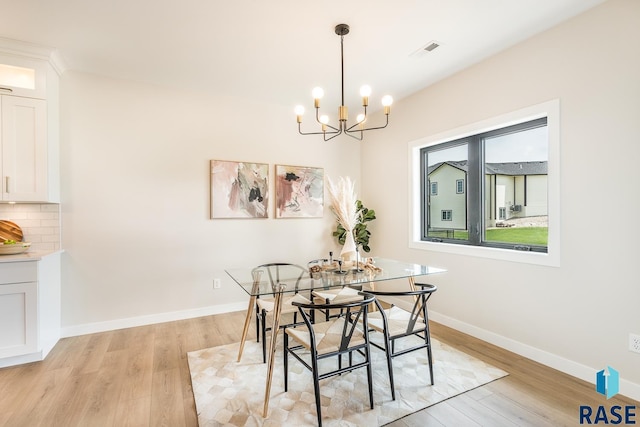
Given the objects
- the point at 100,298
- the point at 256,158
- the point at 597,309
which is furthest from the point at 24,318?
the point at 597,309

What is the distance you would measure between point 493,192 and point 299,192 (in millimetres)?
2348

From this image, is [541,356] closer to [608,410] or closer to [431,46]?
[608,410]

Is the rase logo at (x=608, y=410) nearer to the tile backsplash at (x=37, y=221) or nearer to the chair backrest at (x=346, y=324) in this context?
the chair backrest at (x=346, y=324)

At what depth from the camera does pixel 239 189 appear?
386 cm

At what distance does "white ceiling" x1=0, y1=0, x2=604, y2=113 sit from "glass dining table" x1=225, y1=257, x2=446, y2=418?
1.94 meters

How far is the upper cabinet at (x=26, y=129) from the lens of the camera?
103 inches

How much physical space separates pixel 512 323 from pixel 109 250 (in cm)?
405

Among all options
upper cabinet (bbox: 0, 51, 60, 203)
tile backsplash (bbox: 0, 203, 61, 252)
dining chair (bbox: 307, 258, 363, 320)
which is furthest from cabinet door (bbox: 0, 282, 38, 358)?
dining chair (bbox: 307, 258, 363, 320)

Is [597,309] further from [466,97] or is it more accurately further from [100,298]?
[100,298]

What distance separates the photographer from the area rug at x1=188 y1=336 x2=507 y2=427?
1851 millimetres

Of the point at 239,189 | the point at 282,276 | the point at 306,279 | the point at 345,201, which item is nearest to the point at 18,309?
the point at 282,276

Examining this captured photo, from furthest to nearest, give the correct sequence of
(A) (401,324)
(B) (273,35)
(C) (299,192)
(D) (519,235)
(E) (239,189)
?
(C) (299,192) → (E) (239,189) → (D) (519,235) → (B) (273,35) → (A) (401,324)

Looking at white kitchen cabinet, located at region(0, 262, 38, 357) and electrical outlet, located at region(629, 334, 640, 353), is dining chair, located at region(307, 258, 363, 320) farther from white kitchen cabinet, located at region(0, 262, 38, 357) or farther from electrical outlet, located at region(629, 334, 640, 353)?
white kitchen cabinet, located at region(0, 262, 38, 357)

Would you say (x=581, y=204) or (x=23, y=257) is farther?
(x=23, y=257)
